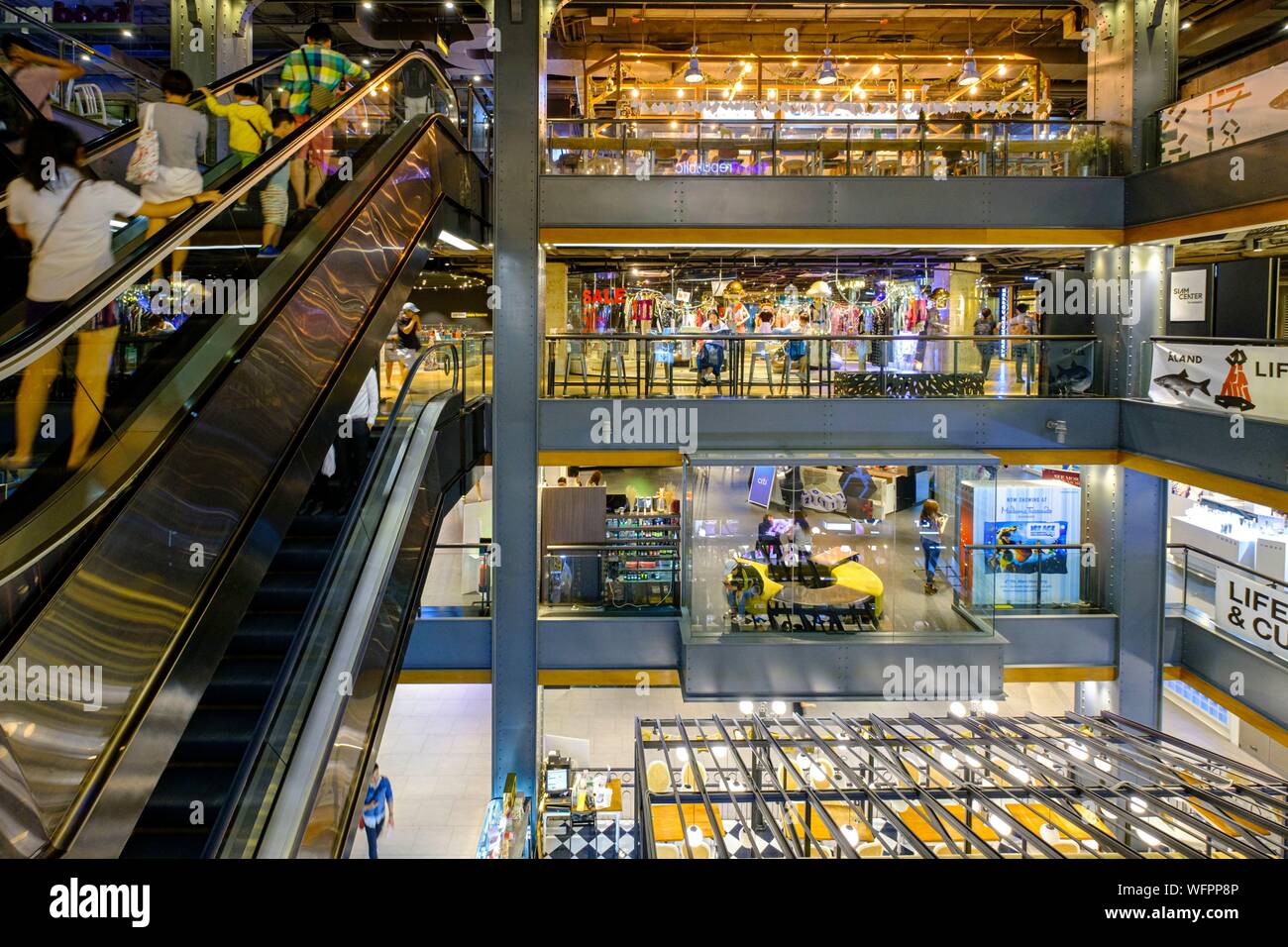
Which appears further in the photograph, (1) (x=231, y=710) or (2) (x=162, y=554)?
(1) (x=231, y=710)

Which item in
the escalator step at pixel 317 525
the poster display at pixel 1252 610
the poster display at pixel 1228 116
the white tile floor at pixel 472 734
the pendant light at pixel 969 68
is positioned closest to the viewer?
the escalator step at pixel 317 525

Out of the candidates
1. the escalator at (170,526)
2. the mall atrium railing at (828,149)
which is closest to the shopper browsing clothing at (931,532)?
the mall atrium railing at (828,149)

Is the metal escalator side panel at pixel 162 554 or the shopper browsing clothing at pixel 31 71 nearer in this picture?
the metal escalator side panel at pixel 162 554

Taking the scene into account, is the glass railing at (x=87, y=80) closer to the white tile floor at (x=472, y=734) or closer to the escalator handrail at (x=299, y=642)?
the escalator handrail at (x=299, y=642)

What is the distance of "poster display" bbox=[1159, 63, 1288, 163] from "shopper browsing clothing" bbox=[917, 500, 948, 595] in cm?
500

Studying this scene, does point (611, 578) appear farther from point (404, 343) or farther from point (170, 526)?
point (170, 526)

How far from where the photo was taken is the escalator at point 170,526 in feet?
8.61

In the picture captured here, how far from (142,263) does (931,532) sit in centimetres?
839

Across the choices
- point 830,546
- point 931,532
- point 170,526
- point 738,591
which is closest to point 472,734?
point 738,591

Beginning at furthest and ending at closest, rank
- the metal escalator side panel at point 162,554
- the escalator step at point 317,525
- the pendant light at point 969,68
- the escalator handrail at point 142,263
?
the pendant light at point 969,68 < the escalator step at point 317,525 < the escalator handrail at point 142,263 < the metal escalator side panel at point 162,554

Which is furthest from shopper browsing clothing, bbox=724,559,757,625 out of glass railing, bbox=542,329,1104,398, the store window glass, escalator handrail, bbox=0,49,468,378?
escalator handrail, bbox=0,49,468,378

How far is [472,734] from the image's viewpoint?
47.9ft

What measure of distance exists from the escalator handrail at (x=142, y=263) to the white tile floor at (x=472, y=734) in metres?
8.29

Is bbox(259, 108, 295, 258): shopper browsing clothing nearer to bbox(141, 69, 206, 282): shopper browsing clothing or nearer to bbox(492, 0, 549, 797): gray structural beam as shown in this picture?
bbox(141, 69, 206, 282): shopper browsing clothing
